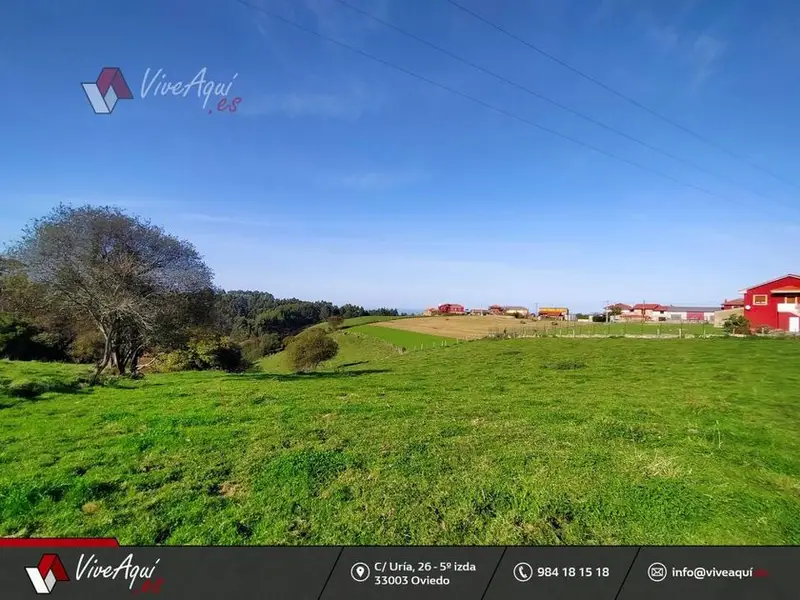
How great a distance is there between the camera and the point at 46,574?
305 cm

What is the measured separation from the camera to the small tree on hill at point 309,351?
39.7 metres

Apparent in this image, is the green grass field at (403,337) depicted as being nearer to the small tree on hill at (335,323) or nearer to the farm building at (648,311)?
the small tree on hill at (335,323)

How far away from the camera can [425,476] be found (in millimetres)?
4891

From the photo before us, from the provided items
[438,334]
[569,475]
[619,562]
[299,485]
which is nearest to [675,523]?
[619,562]

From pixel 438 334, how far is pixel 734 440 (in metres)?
52.9

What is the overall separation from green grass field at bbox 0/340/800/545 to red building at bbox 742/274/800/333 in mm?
43815

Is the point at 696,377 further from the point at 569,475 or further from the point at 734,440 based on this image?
the point at 569,475

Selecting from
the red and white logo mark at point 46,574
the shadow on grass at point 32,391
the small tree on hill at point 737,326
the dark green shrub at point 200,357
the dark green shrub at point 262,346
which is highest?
the small tree on hill at point 737,326

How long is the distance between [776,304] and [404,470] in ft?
189

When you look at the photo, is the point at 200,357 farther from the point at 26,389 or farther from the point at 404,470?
the point at 404,470

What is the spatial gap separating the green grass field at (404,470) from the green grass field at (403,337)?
123ft

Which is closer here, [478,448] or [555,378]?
[478,448]

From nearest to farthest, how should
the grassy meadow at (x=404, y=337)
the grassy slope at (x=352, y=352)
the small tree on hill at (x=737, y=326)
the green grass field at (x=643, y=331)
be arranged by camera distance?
the small tree on hill at (x=737, y=326) < the green grass field at (x=643, y=331) < the grassy slope at (x=352, y=352) < the grassy meadow at (x=404, y=337)

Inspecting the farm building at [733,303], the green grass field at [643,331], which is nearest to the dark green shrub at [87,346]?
the green grass field at [643,331]
